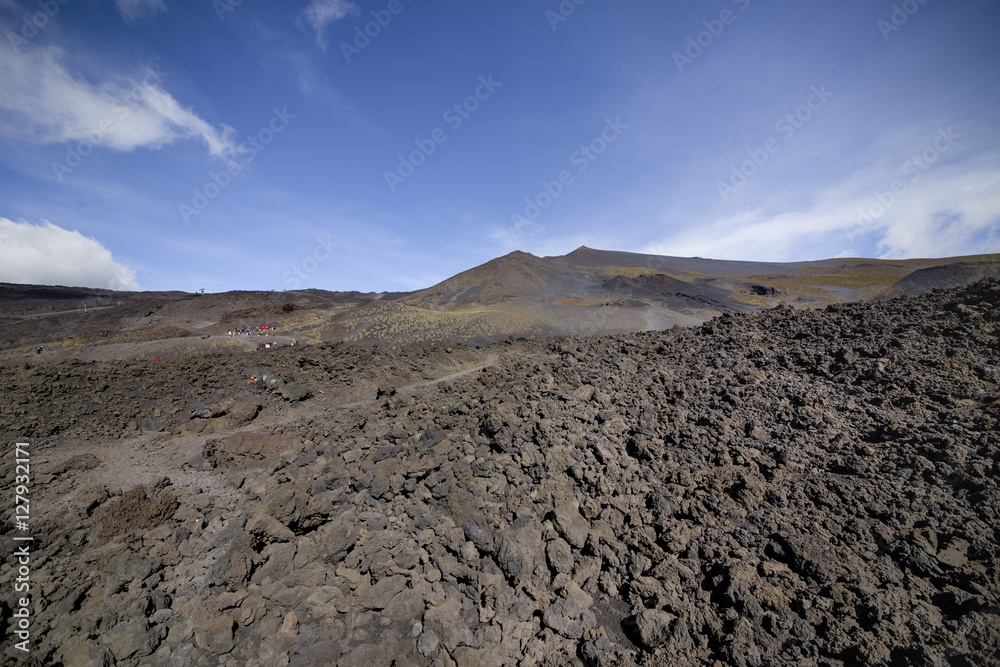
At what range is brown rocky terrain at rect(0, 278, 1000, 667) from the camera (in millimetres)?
3623

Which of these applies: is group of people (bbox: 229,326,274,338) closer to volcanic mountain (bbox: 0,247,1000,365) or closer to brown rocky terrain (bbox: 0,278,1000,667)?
volcanic mountain (bbox: 0,247,1000,365)

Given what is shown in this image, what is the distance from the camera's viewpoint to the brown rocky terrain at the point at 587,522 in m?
3.62

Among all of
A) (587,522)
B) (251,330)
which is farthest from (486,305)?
(587,522)

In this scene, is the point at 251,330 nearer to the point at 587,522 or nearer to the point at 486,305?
the point at 486,305

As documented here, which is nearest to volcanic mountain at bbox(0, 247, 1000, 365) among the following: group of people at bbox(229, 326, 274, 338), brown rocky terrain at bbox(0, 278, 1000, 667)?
group of people at bbox(229, 326, 274, 338)

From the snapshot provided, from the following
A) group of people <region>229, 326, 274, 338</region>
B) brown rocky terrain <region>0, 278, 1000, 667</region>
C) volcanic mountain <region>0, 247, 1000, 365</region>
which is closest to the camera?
brown rocky terrain <region>0, 278, 1000, 667</region>

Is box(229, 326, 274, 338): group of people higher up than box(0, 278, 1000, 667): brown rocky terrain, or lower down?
higher up

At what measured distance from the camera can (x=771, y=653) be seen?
11.0 feet

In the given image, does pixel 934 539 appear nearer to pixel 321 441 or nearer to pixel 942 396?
pixel 942 396

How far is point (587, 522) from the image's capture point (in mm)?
5090

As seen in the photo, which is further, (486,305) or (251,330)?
(486,305)

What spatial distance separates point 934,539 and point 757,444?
2.01m

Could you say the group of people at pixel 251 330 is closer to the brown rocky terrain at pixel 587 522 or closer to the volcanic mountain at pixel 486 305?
the volcanic mountain at pixel 486 305

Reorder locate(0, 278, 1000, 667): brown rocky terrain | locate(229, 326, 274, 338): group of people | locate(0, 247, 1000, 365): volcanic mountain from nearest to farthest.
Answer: locate(0, 278, 1000, 667): brown rocky terrain, locate(0, 247, 1000, 365): volcanic mountain, locate(229, 326, 274, 338): group of people
